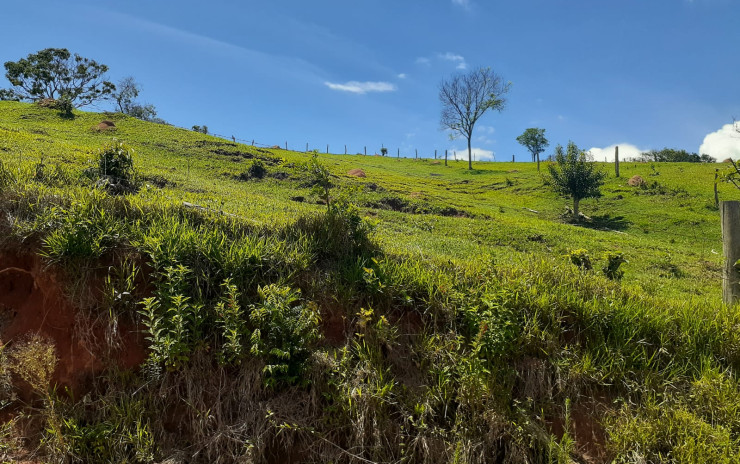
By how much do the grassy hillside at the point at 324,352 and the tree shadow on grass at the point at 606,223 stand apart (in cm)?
1870

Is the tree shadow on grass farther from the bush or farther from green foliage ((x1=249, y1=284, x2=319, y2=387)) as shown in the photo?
the bush

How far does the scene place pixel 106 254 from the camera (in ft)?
12.7

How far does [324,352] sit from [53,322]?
271cm

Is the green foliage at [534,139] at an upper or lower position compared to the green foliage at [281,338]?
upper

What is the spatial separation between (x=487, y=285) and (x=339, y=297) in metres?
1.79

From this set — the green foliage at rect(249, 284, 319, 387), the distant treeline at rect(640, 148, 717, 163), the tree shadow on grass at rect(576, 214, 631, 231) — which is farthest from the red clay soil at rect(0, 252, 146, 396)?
the distant treeline at rect(640, 148, 717, 163)

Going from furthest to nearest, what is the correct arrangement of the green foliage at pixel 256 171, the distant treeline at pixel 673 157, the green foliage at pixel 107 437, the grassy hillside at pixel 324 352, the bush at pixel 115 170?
the distant treeline at pixel 673 157 < the green foliage at pixel 256 171 < the bush at pixel 115 170 < the grassy hillside at pixel 324 352 < the green foliage at pixel 107 437

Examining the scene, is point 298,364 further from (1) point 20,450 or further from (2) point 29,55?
(2) point 29,55

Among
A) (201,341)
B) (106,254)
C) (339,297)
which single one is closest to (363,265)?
(339,297)

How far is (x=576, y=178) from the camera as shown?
23.7m

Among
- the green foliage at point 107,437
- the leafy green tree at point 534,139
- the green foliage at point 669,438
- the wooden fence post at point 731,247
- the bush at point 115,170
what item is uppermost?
the leafy green tree at point 534,139

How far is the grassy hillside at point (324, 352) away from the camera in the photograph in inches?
128

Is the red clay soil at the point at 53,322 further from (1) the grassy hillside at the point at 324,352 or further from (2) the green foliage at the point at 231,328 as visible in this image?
(2) the green foliage at the point at 231,328

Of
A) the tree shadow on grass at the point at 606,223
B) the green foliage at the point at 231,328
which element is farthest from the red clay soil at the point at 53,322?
the tree shadow on grass at the point at 606,223
